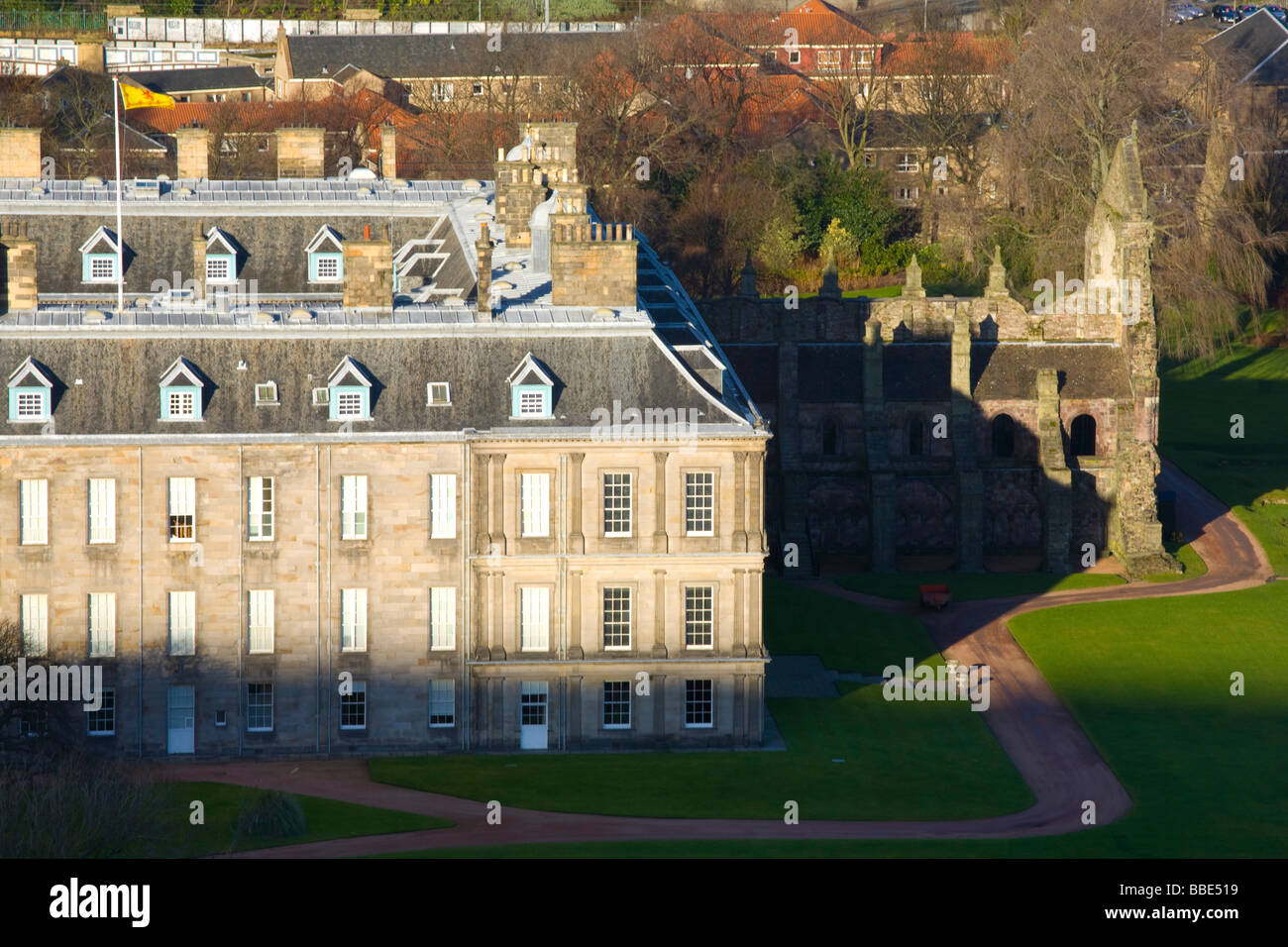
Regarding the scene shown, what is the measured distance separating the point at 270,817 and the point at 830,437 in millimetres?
47126

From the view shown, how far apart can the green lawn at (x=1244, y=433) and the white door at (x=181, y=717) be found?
5032 centimetres

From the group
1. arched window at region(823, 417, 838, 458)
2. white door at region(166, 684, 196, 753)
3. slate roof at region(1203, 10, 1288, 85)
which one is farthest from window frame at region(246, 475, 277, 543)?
slate roof at region(1203, 10, 1288, 85)

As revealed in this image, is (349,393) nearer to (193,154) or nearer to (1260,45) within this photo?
(193,154)

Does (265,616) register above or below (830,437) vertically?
below

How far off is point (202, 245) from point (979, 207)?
2408 inches

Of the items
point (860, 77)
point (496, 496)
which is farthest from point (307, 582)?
point (860, 77)

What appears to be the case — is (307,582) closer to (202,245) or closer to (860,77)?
(202,245)

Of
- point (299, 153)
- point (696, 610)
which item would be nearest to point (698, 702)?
point (696, 610)

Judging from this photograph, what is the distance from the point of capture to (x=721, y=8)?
169375 mm

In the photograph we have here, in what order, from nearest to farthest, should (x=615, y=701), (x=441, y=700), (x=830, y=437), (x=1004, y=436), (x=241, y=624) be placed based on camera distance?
(x=241, y=624), (x=441, y=700), (x=615, y=701), (x=1004, y=436), (x=830, y=437)

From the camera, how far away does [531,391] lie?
69.7 metres

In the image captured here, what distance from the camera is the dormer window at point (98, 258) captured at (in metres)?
85.8

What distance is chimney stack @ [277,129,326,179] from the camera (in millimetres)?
95312

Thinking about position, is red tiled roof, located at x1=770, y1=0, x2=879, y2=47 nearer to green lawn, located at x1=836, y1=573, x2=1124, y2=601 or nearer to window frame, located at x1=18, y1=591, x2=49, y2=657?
green lawn, located at x1=836, y1=573, x2=1124, y2=601
